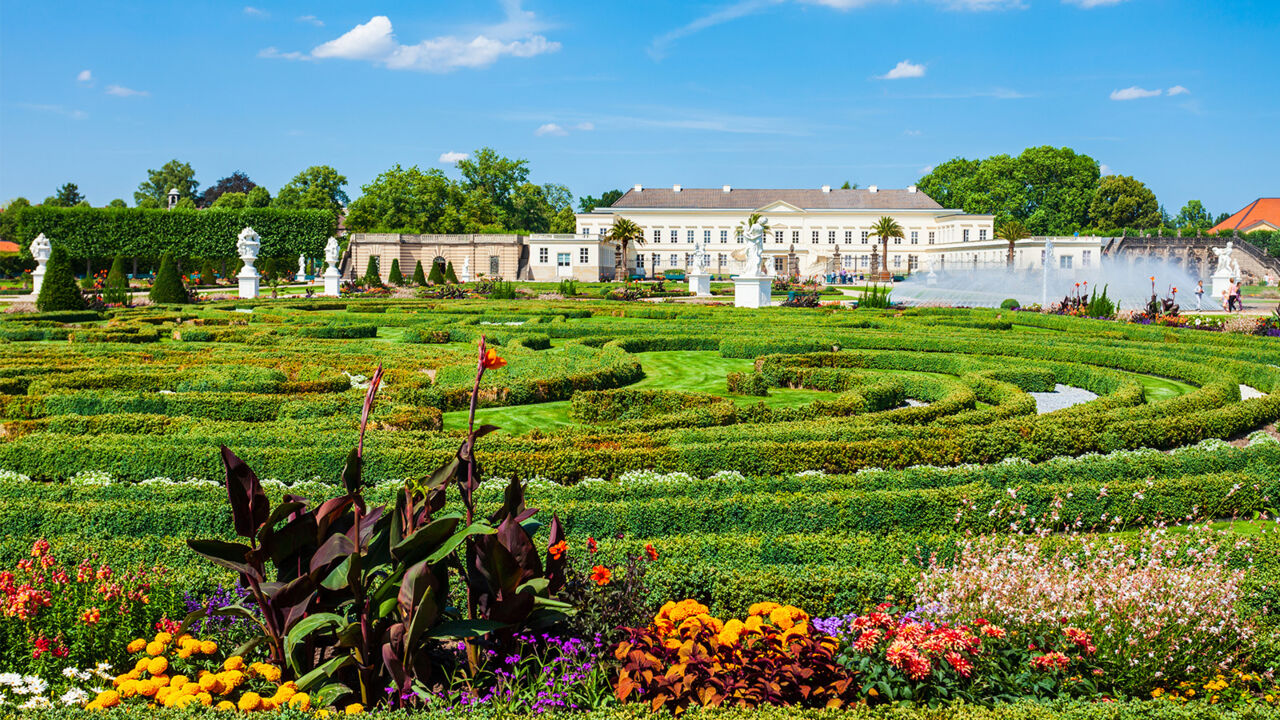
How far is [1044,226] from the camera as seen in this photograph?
83.1m

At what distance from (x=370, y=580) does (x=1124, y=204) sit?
86.8 metres

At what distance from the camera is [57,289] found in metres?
22.4

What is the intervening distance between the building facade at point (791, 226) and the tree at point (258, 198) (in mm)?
23996

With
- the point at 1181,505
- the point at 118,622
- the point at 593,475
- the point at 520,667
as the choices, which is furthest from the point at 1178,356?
the point at 118,622

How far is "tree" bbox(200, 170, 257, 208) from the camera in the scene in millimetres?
83125

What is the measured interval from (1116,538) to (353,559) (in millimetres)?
4579

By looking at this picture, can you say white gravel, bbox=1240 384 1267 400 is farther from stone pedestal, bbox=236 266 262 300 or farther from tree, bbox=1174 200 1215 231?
tree, bbox=1174 200 1215 231

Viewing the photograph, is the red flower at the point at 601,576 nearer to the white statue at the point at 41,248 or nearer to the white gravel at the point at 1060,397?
the white gravel at the point at 1060,397

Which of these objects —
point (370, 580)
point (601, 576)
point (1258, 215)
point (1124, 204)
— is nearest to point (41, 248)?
point (370, 580)

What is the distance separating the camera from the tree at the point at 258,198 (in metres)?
69.8

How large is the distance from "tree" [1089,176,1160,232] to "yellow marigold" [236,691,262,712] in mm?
85618

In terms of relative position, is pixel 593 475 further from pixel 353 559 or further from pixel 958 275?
pixel 958 275

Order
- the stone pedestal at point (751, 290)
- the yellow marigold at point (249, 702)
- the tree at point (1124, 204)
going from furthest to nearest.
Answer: the tree at point (1124, 204), the stone pedestal at point (751, 290), the yellow marigold at point (249, 702)

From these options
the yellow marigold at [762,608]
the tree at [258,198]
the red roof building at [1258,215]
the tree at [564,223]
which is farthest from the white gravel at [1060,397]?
the red roof building at [1258,215]
